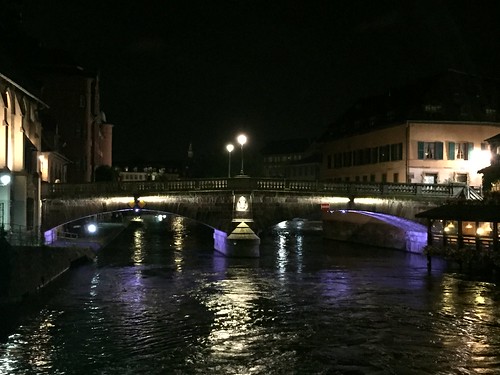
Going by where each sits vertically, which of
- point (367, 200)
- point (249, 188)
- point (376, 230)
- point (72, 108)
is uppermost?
point (72, 108)

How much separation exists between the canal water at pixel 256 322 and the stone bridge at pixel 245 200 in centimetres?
547

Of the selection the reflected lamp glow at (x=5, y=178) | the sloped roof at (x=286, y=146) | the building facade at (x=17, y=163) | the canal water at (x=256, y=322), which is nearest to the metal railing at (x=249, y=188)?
the building facade at (x=17, y=163)

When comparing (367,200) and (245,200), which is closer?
(245,200)

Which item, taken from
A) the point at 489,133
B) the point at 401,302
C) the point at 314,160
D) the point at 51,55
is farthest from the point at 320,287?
the point at 314,160

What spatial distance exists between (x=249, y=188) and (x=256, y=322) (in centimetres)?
2546

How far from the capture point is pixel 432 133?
69.8 metres

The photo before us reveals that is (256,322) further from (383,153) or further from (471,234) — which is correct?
(383,153)

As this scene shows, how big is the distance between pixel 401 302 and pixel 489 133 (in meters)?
41.6

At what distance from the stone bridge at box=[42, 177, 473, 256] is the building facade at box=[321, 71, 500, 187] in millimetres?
14853

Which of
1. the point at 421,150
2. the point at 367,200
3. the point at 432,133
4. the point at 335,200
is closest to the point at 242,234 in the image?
the point at 335,200

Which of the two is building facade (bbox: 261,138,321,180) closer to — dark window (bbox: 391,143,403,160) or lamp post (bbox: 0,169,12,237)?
dark window (bbox: 391,143,403,160)

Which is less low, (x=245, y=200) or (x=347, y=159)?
(x=347, y=159)

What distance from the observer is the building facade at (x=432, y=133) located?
227 feet

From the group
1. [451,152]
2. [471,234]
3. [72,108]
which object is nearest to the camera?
[471,234]
